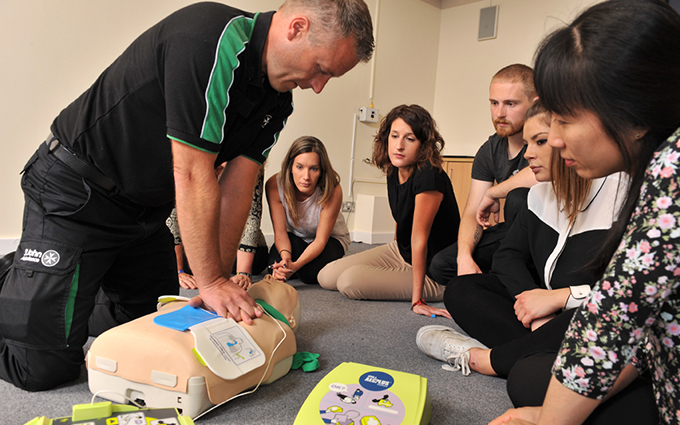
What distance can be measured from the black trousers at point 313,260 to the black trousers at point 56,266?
116 cm

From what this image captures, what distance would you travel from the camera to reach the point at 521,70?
175cm

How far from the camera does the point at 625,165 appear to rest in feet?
1.87

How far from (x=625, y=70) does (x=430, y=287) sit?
5.29 ft

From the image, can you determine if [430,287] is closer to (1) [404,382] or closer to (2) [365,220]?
(1) [404,382]

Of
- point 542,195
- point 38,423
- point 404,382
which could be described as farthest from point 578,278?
point 38,423

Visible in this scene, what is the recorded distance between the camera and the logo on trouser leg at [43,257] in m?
1.05

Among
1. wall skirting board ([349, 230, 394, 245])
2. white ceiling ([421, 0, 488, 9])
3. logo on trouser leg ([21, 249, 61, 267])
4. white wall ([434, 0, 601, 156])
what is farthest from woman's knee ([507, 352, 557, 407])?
white ceiling ([421, 0, 488, 9])

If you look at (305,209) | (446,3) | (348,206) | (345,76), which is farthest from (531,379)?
(446,3)

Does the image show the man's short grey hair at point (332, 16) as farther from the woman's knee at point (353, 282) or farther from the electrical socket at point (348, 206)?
the electrical socket at point (348, 206)

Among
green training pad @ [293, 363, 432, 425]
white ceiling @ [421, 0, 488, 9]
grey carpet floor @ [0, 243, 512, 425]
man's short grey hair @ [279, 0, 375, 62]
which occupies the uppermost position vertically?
white ceiling @ [421, 0, 488, 9]

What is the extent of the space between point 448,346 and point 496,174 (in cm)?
86

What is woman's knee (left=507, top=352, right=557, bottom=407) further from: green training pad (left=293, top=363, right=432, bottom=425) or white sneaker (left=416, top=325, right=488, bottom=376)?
white sneaker (left=416, top=325, right=488, bottom=376)

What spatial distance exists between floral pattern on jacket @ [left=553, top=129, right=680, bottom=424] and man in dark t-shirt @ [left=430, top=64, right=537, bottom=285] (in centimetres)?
105

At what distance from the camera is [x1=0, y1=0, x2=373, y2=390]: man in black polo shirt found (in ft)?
3.28
